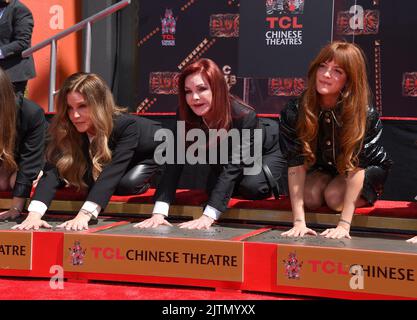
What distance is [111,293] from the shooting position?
2479mm

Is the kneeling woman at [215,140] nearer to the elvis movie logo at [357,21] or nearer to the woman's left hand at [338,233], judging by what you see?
the woman's left hand at [338,233]

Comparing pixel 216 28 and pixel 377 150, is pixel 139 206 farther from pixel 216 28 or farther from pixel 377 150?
pixel 216 28

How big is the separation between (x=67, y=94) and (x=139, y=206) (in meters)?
0.62

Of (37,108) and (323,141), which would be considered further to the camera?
(37,108)

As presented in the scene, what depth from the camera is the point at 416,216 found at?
283cm

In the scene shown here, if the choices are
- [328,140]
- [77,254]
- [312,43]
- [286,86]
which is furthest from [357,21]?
[77,254]

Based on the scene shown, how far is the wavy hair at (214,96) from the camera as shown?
2.94m

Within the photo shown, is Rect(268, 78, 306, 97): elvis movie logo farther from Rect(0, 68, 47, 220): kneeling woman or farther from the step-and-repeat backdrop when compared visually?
Rect(0, 68, 47, 220): kneeling woman

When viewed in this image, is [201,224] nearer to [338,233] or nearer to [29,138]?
[338,233]

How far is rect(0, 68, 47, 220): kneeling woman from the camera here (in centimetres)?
320

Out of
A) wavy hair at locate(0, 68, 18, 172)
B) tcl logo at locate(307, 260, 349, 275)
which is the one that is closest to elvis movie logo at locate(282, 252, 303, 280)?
tcl logo at locate(307, 260, 349, 275)

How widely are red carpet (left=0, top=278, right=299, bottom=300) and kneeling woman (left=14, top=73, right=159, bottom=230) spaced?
44 centimetres
